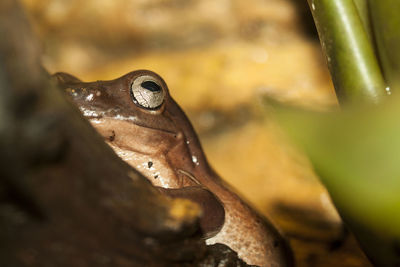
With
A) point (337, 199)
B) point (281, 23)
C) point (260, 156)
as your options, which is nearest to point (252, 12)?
point (281, 23)

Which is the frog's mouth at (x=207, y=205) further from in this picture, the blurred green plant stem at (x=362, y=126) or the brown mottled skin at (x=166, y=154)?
the blurred green plant stem at (x=362, y=126)

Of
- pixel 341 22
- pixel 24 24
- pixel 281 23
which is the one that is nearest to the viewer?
pixel 24 24

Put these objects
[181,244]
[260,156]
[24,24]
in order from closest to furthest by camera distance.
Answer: [24,24]
[181,244]
[260,156]

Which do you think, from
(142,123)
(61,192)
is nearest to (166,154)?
(142,123)

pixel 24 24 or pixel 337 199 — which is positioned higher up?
pixel 24 24

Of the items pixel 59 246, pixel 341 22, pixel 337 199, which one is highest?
pixel 341 22

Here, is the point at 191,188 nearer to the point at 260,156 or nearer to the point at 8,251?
the point at 8,251

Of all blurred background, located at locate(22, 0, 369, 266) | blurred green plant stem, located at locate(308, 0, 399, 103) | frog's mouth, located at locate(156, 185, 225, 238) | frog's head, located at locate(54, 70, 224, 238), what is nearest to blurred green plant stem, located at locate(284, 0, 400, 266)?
blurred green plant stem, located at locate(308, 0, 399, 103)
